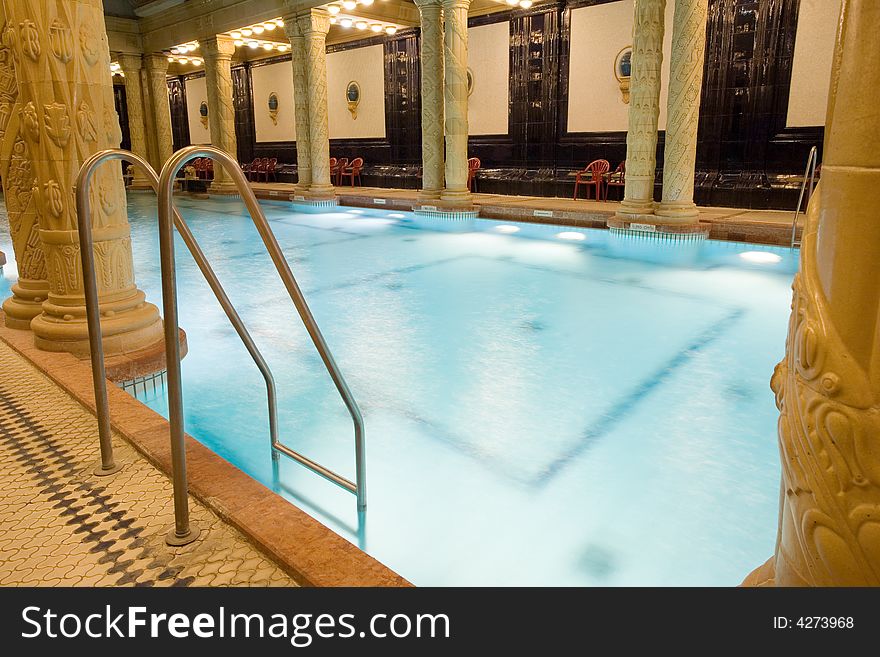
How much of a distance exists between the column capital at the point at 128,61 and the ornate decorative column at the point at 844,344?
2036 cm

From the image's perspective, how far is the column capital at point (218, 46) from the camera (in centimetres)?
1551

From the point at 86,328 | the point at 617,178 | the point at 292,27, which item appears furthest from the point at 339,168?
the point at 86,328

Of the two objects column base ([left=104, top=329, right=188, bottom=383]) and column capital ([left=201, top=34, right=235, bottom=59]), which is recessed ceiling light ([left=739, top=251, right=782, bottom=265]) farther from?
column capital ([left=201, top=34, right=235, bottom=59])

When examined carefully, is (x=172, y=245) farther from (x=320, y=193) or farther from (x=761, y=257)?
(x=320, y=193)

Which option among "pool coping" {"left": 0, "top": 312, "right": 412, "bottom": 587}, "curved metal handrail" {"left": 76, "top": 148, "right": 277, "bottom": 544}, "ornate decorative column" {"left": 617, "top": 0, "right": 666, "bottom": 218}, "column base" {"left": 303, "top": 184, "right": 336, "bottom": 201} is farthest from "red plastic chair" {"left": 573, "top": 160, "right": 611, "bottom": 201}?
"curved metal handrail" {"left": 76, "top": 148, "right": 277, "bottom": 544}

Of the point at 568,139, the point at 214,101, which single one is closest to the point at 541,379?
the point at 568,139

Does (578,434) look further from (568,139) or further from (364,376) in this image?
(568,139)

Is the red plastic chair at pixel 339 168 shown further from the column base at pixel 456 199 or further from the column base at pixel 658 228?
the column base at pixel 658 228

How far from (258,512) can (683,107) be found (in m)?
8.35

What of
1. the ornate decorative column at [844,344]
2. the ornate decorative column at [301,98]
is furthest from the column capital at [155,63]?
the ornate decorative column at [844,344]

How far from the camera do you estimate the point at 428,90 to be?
11.8 meters

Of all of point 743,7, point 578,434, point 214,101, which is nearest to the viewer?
point 578,434

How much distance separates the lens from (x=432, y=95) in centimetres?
1180
